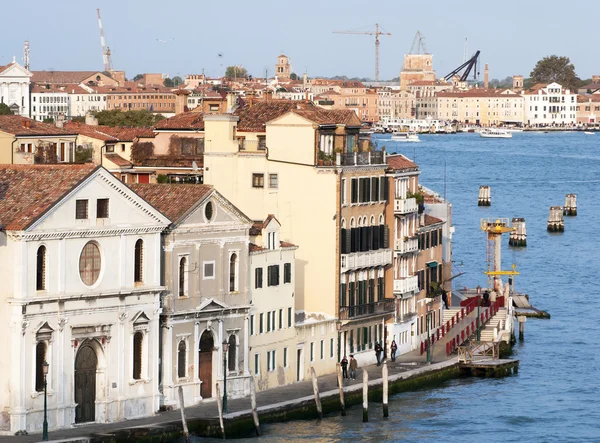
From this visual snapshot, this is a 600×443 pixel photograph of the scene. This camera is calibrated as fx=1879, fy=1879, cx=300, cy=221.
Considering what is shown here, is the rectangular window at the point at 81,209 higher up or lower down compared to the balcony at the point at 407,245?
higher up

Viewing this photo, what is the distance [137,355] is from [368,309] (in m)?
11.1

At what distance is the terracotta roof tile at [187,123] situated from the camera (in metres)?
55.7

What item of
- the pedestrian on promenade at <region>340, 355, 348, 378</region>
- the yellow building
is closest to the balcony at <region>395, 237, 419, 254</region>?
the yellow building

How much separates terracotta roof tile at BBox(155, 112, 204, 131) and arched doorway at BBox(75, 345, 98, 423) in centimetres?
1782

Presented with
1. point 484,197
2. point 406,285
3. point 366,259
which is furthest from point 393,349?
point 484,197

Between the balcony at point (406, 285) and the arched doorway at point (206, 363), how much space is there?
10.2m

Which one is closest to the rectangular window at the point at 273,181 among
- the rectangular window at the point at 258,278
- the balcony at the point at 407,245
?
the balcony at the point at 407,245

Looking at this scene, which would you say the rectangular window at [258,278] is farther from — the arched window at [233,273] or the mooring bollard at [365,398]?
the mooring bollard at [365,398]

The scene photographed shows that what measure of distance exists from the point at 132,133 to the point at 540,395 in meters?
15.7

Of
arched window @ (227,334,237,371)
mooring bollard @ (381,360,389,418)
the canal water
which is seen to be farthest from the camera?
mooring bollard @ (381,360,389,418)

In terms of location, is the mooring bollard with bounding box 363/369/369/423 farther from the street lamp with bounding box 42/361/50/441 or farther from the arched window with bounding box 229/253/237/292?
the street lamp with bounding box 42/361/50/441

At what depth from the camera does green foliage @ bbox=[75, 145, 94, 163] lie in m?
55.8

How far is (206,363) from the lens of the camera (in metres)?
41.5

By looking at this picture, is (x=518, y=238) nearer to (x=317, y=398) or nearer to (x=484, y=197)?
(x=484, y=197)
